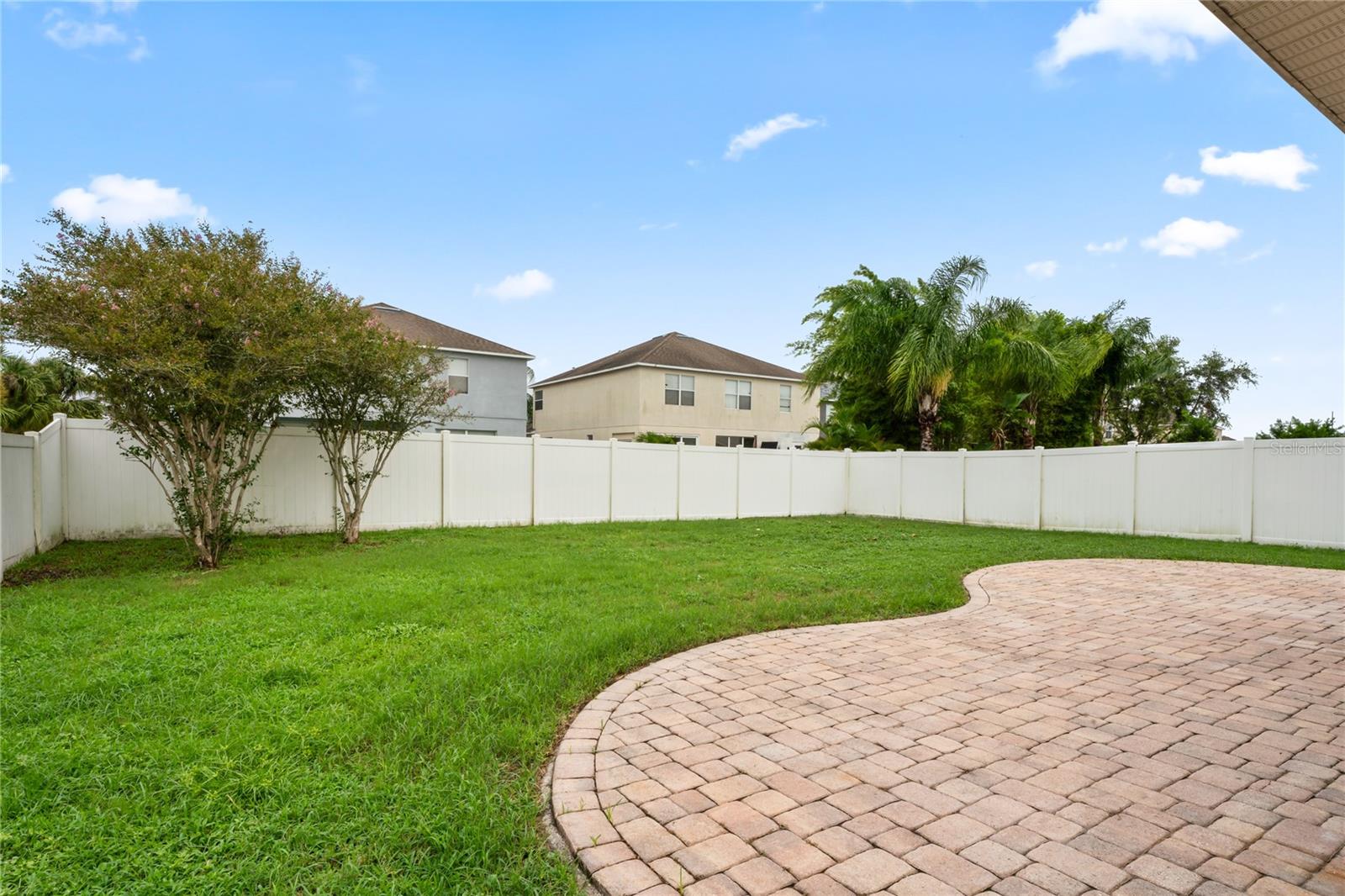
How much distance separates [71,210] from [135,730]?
753cm

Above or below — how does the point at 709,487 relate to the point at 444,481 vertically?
below

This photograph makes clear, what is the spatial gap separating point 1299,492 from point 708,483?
10184 mm

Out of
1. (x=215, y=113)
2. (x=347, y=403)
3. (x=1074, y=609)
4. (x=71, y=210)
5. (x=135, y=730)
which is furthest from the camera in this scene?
(x=347, y=403)

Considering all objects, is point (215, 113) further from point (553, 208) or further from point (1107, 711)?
point (1107, 711)

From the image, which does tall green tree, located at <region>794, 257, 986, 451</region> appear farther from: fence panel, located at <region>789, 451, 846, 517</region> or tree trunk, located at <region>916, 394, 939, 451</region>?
fence panel, located at <region>789, 451, 846, 517</region>

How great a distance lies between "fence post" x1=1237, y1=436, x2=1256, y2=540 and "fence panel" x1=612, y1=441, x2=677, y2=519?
32.9ft

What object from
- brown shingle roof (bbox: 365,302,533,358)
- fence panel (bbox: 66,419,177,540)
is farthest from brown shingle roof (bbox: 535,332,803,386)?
fence panel (bbox: 66,419,177,540)

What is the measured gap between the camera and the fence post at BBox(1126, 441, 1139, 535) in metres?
12.7

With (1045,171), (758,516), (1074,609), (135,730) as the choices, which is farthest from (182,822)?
(758,516)

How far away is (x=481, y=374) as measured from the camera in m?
23.7

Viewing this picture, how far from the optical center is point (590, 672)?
425cm

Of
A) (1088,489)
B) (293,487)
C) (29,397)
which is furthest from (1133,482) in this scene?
(29,397)

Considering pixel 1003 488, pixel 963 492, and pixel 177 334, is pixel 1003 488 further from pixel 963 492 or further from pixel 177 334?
pixel 177 334

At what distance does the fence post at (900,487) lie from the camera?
16828mm
